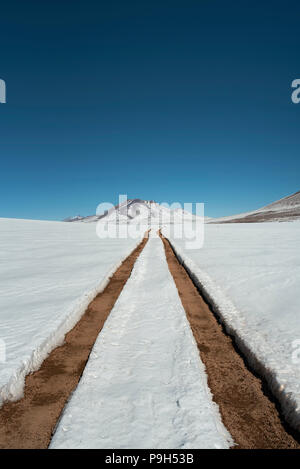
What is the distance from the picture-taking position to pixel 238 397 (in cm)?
311

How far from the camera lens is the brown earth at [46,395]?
2.52 metres

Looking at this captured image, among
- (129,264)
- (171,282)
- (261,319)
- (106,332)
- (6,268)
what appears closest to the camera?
(106,332)

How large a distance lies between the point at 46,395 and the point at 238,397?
2445mm

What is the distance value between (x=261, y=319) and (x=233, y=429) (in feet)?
9.50

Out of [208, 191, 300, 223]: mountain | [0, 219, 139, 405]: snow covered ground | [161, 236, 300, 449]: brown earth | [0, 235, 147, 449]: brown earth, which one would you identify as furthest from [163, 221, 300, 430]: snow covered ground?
[208, 191, 300, 223]: mountain

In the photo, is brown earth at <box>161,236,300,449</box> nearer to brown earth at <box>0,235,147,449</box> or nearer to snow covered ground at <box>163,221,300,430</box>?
snow covered ground at <box>163,221,300,430</box>

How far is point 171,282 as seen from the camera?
837 centimetres

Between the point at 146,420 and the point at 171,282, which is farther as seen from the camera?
the point at 171,282

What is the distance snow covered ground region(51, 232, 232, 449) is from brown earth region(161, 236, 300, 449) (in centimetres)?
17

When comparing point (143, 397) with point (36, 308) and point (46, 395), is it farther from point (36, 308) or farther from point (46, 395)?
point (36, 308)

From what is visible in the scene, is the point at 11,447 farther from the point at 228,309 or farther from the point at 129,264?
the point at 129,264

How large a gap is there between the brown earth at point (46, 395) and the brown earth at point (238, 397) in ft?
6.29
